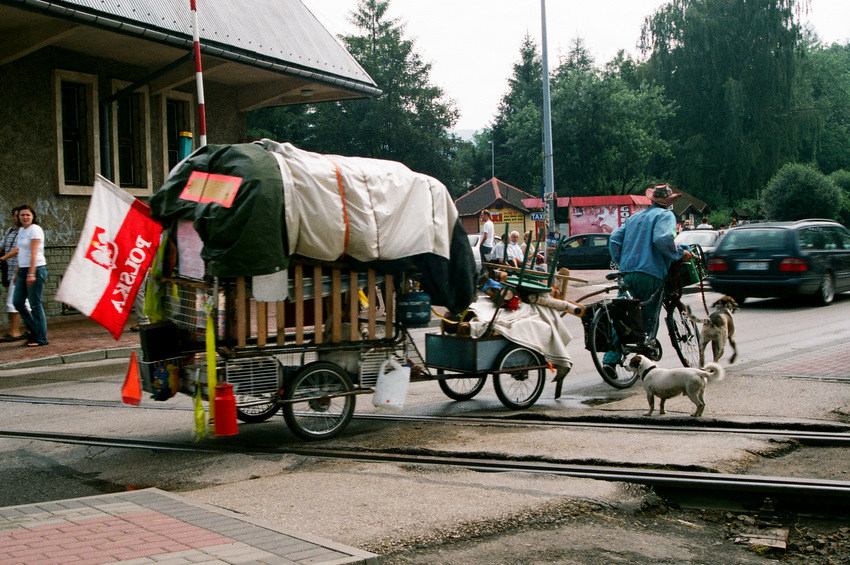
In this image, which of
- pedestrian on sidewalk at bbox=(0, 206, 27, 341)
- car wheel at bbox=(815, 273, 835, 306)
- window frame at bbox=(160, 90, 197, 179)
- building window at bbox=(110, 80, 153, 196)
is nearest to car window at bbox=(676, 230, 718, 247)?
car wheel at bbox=(815, 273, 835, 306)

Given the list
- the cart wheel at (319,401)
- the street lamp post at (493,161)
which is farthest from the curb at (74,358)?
the street lamp post at (493,161)

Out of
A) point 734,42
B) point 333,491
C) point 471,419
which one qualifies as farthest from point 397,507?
point 734,42

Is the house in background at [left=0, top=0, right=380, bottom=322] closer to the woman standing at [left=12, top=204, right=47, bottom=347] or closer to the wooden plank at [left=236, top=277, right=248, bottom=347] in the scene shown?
the woman standing at [left=12, top=204, right=47, bottom=347]

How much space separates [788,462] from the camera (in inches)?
211

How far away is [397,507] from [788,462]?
2.73 metres

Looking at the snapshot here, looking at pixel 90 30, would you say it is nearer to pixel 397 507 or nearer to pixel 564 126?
pixel 397 507

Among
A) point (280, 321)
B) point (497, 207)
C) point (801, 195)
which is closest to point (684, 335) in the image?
point (280, 321)

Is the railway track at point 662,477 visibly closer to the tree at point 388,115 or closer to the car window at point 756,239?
the car window at point 756,239

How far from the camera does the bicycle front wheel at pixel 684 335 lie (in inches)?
337

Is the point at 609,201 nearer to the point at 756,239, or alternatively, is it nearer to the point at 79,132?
the point at 756,239

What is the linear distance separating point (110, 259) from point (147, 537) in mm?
2783

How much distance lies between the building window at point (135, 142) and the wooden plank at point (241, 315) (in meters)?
12.4

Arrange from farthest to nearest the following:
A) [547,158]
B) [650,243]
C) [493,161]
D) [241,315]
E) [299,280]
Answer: [493,161] < [547,158] < [650,243] < [299,280] < [241,315]

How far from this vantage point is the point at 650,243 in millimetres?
8180
